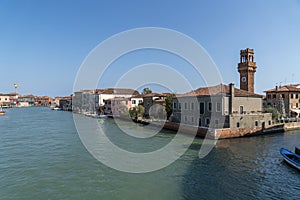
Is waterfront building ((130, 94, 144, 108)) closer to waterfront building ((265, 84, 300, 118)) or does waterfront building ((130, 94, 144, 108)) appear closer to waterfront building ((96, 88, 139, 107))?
waterfront building ((96, 88, 139, 107))

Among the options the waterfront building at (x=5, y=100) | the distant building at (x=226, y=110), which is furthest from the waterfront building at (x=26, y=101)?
the distant building at (x=226, y=110)

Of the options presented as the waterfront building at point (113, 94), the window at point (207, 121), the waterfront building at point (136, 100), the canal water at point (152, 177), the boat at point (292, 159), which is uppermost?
the waterfront building at point (113, 94)

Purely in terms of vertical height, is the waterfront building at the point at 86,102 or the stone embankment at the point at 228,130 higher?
the waterfront building at the point at 86,102

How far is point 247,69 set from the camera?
33.4 meters

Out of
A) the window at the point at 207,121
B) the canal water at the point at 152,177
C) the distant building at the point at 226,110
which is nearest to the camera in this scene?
the canal water at the point at 152,177

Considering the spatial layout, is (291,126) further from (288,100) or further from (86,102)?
(86,102)

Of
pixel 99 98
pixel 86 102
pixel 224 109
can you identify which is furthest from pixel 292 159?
pixel 86 102

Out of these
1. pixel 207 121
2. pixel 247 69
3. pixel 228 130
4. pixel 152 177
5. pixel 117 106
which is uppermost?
pixel 247 69

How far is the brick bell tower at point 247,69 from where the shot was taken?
110 feet

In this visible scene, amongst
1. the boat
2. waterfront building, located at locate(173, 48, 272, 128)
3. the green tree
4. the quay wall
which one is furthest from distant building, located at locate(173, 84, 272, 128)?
the green tree

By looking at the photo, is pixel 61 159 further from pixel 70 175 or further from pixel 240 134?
pixel 240 134

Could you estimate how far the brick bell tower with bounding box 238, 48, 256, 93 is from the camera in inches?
1320

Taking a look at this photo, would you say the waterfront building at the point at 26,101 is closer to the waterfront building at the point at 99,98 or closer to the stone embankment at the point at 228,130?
the waterfront building at the point at 99,98

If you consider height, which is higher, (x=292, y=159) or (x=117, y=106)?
(x=117, y=106)
